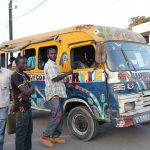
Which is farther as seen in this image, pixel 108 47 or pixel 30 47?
pixel 30 47

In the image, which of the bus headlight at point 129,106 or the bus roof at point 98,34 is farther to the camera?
the bus roof at point 98,34

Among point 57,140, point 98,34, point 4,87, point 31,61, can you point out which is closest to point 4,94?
point 4,87

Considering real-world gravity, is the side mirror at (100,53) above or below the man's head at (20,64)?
above

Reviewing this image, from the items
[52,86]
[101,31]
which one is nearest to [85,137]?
[52,86]

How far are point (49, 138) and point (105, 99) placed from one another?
57.9 inches

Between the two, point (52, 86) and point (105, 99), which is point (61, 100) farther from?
point (105, 99)

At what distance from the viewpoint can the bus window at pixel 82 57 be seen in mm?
6537

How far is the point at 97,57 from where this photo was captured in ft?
18.8

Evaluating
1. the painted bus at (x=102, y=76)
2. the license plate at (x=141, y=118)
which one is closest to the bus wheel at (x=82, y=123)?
the painted bus at (x=102, y=76)

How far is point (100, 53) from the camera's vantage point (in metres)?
5.75

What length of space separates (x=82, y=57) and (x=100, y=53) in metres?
1.08

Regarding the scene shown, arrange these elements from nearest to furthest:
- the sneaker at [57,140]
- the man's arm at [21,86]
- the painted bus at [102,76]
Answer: the man's arm at [21,86] → the painted bus at [102,76] → the sneaker at [57,140]

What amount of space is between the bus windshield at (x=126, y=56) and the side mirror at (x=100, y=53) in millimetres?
230

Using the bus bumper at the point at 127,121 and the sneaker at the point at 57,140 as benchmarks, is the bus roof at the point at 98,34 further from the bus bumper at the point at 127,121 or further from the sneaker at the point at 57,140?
the sneaker at the point at 57,140
